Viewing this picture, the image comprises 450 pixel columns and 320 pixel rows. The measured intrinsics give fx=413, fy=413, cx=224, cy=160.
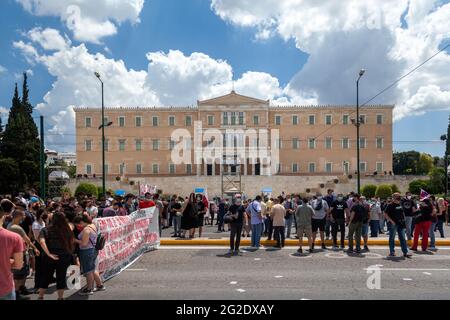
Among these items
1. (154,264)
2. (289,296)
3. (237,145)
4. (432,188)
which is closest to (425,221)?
(289,296)

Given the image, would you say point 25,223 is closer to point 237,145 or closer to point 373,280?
point 373,280

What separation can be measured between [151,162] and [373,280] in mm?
62331

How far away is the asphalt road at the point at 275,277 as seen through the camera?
7.52 metres

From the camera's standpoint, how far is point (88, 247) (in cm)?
747

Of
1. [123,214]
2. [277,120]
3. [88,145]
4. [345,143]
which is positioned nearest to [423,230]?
[123,214]

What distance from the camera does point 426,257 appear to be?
1138cm

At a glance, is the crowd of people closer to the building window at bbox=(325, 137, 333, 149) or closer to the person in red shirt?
the person in red shirt

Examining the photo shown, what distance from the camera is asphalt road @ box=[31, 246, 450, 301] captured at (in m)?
7.52

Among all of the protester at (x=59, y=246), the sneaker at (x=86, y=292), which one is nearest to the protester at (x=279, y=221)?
the sneaker at (x=86, y=292)

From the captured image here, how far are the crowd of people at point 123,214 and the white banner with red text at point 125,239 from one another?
530 mm

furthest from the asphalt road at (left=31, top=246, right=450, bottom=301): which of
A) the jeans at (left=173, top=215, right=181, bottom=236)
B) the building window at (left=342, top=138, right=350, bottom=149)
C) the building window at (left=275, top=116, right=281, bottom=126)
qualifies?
the building window at (left=342, top=138, right=350, bottom=149)

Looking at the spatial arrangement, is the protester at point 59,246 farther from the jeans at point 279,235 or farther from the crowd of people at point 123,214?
the jeans at point 279,235

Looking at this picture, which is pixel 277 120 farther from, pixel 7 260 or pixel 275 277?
pixel 7 260

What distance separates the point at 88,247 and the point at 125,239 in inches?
112
